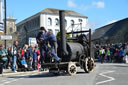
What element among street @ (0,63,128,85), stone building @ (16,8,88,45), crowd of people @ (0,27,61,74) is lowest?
street @ (0,63,128,85)

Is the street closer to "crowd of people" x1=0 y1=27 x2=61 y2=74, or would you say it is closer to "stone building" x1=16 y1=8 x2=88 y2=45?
"crowd of people" x1=0 y1=27 x2=61 y2=74

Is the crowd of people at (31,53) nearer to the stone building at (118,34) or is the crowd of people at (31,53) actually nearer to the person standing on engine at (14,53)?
the person standing on engine at (14,53)

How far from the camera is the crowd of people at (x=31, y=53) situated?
12.2 m

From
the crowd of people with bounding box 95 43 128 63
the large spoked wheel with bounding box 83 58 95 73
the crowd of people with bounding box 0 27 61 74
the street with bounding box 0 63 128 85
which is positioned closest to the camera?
the street with bounding box 0 63 128 85

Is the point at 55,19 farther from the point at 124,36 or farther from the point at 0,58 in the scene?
the point at 0,58

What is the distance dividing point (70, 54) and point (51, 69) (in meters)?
1.20

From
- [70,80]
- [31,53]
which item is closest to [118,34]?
[31,53]

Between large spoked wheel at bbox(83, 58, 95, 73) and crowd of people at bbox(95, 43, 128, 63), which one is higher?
crowd of people at bbox(95, 43, 128, 63)

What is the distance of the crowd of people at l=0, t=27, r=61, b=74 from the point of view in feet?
40.2

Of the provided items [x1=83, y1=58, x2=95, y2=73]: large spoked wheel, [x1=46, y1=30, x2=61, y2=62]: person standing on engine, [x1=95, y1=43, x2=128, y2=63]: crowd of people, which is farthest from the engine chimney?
[x1=95, y1=43, x2=128, y2=63]: crowd of people

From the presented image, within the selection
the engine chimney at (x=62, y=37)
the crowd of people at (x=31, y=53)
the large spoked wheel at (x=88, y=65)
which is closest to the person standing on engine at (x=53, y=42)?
the crowd of people at (x=31, y=53)

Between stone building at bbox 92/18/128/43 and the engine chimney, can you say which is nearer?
the engine chimney

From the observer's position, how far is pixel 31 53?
16.8 metres

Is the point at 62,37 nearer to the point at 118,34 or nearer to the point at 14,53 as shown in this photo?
the point at 14,53
